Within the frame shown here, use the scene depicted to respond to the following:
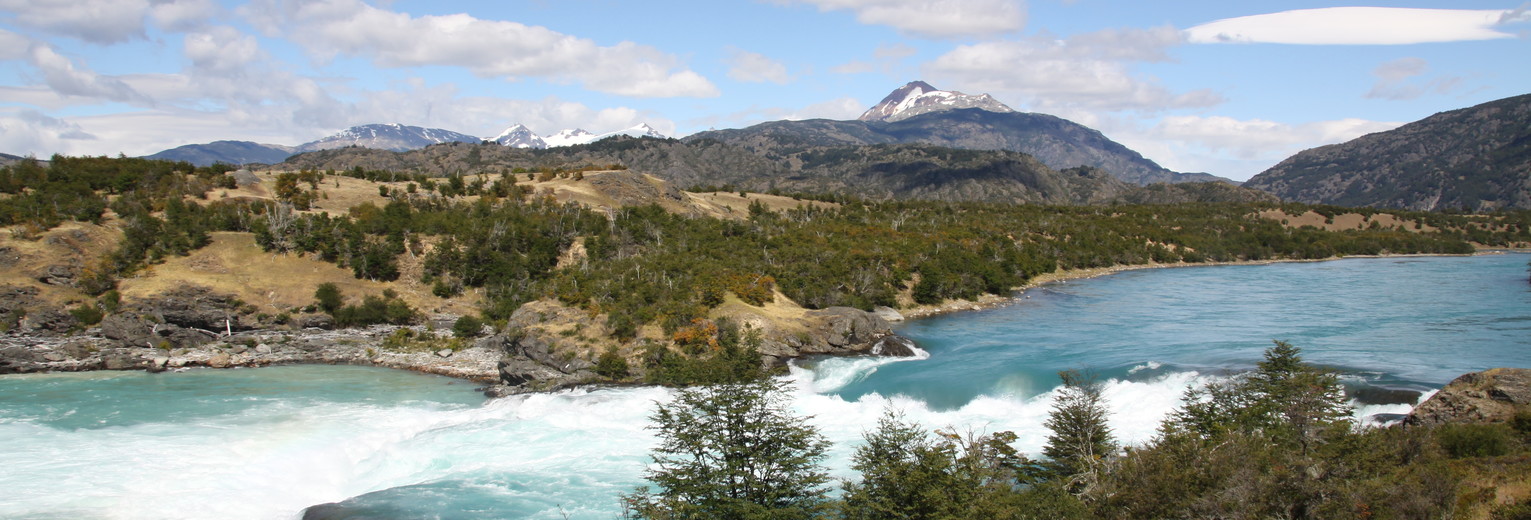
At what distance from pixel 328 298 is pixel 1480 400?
56.7m

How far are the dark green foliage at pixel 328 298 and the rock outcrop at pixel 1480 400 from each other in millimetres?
54925

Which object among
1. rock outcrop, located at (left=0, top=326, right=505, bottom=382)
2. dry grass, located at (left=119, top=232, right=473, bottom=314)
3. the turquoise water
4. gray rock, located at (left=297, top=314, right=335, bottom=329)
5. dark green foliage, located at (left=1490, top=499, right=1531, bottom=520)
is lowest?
the turquoise water

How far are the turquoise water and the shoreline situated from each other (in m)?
6.20

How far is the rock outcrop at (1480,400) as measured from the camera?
21.0 m

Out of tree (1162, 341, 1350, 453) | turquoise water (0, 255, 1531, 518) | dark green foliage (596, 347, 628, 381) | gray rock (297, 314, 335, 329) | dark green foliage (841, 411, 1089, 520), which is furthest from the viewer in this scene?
gray rock (297, 314, 335, 329)

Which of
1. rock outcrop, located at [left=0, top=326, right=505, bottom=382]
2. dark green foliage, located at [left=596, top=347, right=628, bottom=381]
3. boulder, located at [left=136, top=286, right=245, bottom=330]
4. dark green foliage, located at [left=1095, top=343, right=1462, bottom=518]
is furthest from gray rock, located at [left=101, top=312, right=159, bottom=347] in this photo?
dark green foliage, located at [left=1095, top=343, right=1462, bottom=518]

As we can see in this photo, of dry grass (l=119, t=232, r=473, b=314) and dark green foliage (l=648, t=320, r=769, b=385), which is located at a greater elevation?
dry grass (l=119, t=232, r=473, b=314)

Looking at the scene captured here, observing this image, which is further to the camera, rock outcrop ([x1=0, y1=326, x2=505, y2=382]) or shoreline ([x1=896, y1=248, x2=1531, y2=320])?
shoreline ([x1=896, y1=248, x2=1531, y2=320])

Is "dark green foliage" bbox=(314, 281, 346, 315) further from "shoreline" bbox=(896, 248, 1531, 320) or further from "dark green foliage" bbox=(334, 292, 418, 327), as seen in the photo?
"shoreline" bbox=(896, 248, 1531, 320)

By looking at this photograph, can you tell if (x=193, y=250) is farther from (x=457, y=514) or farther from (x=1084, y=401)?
(x=1084, y=401)

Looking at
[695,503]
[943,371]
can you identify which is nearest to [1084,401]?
[695,503]

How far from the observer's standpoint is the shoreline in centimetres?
5825

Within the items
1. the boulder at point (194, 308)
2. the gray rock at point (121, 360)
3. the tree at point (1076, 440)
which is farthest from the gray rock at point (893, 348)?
the gray rock at point (121, 360)

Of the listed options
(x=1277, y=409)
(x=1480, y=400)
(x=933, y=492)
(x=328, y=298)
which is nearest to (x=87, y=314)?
(x=328, y=298)
